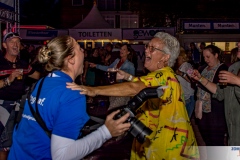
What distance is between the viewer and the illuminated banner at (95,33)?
1728 centimetres

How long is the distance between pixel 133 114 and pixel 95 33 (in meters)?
15.4

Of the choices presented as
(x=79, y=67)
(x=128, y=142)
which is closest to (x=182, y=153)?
(x=79, y=67)

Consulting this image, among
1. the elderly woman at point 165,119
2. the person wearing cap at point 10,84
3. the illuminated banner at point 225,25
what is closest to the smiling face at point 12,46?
the person wearing cap at point 10,84

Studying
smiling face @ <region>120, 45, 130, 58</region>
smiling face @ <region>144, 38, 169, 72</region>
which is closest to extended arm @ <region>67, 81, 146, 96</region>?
smiling face @ <region>144, 38, 169, 72</region>

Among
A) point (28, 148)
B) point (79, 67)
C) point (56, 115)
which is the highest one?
point (79, 67)

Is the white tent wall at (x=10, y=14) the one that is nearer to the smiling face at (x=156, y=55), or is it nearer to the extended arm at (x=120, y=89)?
the smiling face at (x=156, y=55)

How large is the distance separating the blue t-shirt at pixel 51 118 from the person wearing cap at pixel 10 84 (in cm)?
255

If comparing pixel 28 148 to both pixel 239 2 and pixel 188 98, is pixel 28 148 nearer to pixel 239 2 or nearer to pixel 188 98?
pixel 188 98

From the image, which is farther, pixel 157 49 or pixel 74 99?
pixel 157 49

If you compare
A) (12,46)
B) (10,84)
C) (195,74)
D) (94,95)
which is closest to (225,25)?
(195,74)

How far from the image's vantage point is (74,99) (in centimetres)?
216

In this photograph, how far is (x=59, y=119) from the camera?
212 centimetres

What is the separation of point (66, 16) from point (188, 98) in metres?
37.8

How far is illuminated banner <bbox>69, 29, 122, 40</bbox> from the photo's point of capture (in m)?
17.3
